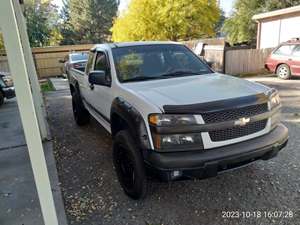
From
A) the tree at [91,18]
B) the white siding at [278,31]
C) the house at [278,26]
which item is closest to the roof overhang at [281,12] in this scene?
the house at [278,26]

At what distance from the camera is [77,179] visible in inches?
158

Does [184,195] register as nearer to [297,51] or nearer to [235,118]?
[235,118]

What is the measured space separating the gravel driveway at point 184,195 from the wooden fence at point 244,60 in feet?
31.3

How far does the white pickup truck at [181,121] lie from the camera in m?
2.69

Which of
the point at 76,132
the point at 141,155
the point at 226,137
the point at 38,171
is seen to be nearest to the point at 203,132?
the point at 226,137

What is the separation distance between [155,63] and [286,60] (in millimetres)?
9295

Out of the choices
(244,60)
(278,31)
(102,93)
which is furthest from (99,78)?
(278,31)

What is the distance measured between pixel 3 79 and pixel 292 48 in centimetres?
1090

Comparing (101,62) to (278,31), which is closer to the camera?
(101,62)

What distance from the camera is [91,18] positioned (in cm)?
4225

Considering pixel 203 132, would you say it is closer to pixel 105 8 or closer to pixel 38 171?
pixel 38 171

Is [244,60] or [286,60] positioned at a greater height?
[286,60]

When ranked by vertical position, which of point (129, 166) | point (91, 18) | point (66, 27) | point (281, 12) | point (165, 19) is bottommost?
point (129, 166)

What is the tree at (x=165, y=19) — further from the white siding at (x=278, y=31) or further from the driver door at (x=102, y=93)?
the driver door at (x=102, y=93)
